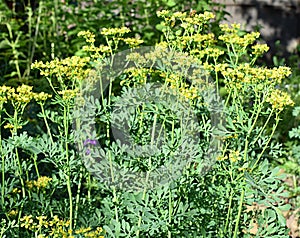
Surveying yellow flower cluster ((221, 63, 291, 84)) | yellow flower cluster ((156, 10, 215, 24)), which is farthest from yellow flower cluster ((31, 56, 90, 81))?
yellow flower cluster ((221, 63, 291, 84))

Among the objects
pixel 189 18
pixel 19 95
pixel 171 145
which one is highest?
pixel 189 18

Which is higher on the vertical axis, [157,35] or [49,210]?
[157,35]

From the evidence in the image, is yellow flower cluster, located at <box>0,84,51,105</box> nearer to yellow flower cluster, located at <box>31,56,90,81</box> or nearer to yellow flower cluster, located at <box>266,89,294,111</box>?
yellow flower cluster, located at <box>31,56,90,81</box>

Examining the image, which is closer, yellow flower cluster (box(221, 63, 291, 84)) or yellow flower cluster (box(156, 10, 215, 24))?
yellow flower cluster (box(221, 63, 291, 84))

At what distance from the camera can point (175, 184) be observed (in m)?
1.78

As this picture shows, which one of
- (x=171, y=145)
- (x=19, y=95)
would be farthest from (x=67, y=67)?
(x=171, y=145)

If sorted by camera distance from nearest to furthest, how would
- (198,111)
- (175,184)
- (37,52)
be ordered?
(175,184)
(198,111)
(37,52)

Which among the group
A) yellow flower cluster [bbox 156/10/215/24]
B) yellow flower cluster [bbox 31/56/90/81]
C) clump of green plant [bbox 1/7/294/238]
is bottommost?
clump of green plant [bbox 1/7/294/238]

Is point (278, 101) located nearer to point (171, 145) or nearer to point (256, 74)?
point (256, 74)

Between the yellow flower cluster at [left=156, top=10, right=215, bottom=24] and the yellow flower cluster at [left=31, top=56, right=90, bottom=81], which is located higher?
the yellow flower cluster at [left=156, top=10, right=215, bottom=24]

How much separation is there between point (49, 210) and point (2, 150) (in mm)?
279

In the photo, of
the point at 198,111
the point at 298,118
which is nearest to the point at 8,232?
the point at 198,111

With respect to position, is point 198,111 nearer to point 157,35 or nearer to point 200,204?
point 200,204

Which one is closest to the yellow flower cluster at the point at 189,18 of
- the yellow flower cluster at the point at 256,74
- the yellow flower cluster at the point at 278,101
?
the yellow flower cluster at the point at 256,74
